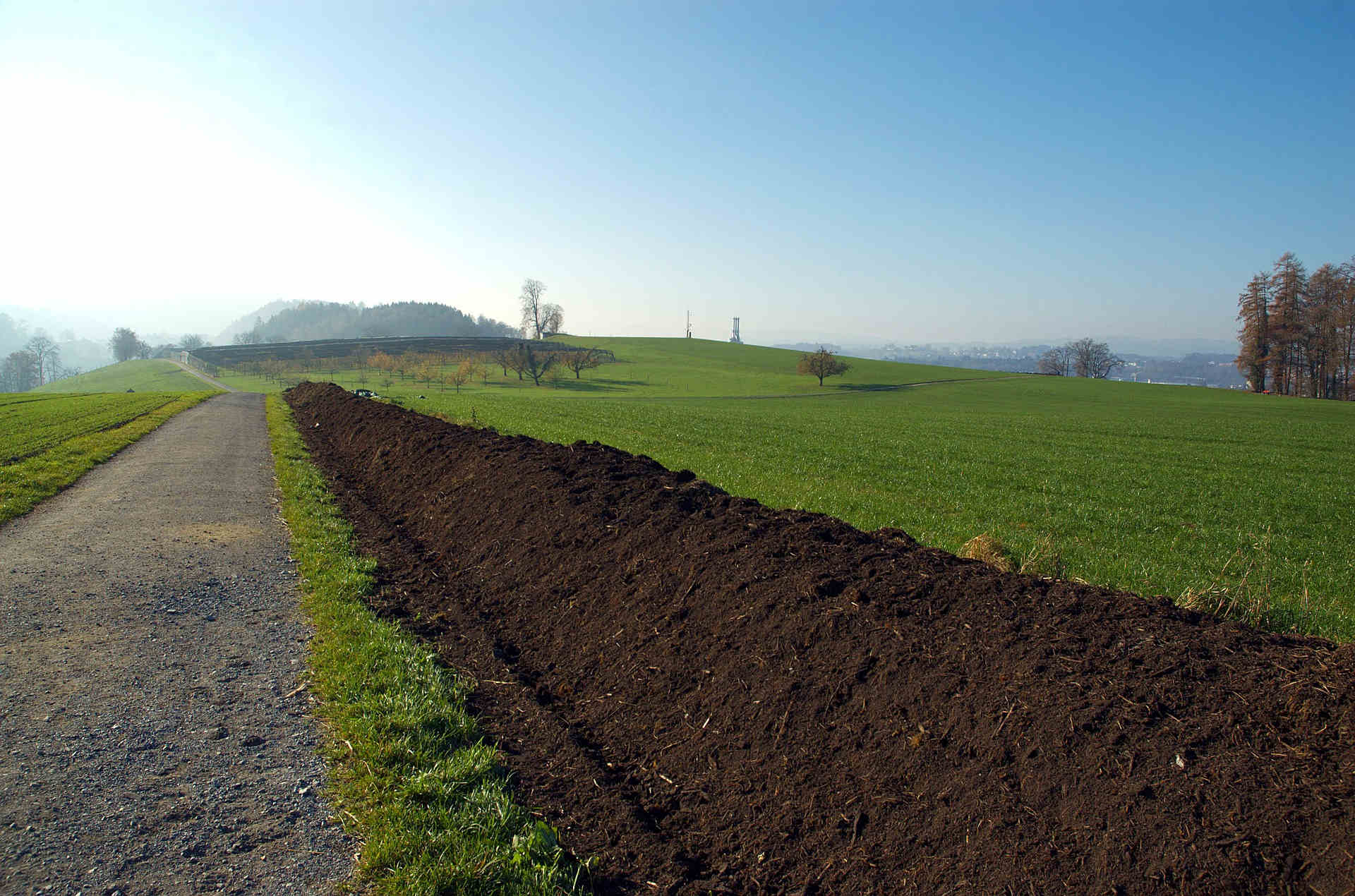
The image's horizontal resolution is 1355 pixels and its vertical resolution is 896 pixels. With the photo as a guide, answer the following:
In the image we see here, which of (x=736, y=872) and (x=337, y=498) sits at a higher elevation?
(x=337, y=498)

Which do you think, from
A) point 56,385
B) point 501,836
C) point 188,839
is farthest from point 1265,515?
point 56,385

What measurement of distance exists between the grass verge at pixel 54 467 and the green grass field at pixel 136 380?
70.8 meters

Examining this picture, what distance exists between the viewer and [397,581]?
7.62m

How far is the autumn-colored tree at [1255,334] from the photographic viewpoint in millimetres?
78500

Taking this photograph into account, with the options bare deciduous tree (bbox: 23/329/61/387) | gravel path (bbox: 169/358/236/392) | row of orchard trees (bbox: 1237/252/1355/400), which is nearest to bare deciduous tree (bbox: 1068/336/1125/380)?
row of orchard trees (bbox: 1237/252/1355/400)

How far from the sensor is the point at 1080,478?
17.3 metres

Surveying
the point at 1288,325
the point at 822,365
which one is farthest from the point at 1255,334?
the point at 822,365

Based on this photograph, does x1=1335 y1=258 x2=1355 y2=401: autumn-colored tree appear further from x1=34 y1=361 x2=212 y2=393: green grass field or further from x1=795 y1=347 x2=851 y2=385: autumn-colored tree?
x1=34 y1=361 x2=212 y2=393: green grass field

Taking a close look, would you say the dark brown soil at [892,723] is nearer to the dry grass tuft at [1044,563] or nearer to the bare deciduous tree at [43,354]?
the dry grass tuft at [1044,563]

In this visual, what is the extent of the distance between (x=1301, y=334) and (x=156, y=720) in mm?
99630

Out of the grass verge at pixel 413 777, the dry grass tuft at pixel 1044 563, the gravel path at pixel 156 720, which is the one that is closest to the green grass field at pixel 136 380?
the gravel path at pixel 156 720

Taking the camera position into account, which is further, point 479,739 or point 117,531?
point 117,531

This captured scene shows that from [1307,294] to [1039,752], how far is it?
9913 centimetres

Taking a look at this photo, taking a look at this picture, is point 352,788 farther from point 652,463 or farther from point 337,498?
point 337,498
